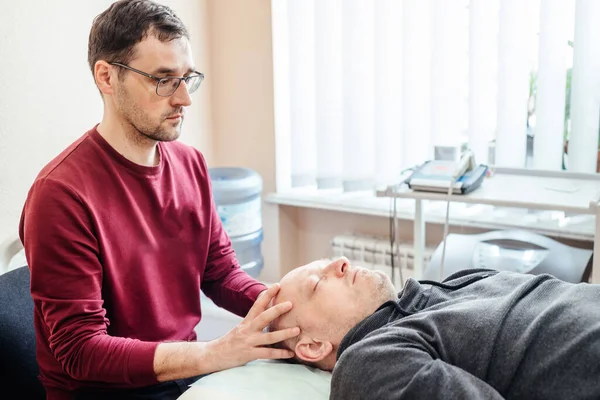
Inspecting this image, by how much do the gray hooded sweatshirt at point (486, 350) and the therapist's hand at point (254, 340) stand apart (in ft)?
0.42

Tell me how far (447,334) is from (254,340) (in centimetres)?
37

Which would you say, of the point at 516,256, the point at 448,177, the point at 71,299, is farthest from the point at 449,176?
the point at 71,299

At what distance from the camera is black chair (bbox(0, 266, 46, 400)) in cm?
152

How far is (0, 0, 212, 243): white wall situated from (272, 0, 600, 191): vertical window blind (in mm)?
843

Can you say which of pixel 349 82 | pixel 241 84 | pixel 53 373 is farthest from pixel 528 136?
pixel 53 373

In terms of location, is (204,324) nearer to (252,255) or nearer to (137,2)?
(252,255)

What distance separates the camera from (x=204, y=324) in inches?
94.9

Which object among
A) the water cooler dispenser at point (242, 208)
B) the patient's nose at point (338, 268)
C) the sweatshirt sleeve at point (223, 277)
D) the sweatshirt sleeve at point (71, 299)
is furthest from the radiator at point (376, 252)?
the sweatshirt sleeve at point (71, 299)

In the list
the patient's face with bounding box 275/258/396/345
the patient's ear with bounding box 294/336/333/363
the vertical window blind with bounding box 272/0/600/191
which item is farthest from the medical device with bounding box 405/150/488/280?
the patient's ear with bounding box 294/336/333/363

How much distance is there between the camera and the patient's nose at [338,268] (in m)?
1.41

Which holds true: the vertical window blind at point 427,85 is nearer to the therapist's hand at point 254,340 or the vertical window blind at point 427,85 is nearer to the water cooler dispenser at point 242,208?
the water cooler dispenser at point 242,208

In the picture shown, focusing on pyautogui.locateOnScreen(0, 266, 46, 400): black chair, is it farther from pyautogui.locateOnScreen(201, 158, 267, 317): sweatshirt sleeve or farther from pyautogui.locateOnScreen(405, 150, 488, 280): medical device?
pyautogui.locateOnScreen(405, 150, 488, 280): medical device

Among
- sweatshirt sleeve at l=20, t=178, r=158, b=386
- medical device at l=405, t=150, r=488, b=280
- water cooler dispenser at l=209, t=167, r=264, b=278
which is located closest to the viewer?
sweatshirt sleeve at l=20, t=178, r=158, b=386

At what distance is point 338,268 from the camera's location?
1.41m
